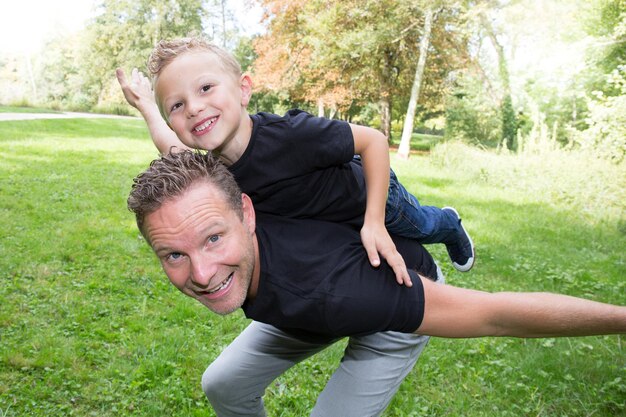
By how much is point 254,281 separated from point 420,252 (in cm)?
92

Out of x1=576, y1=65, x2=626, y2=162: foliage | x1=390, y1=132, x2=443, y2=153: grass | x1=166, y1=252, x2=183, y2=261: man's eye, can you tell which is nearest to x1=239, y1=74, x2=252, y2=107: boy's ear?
x1=166, y1=252, x2=183, y2=261: man's eye

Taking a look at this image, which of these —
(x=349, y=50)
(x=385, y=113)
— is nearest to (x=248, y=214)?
(x=349, y=50)

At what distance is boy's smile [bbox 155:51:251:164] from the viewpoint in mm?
2451

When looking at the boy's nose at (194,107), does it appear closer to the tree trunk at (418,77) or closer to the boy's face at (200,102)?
the boy's face at (200,102)

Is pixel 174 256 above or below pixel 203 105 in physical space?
below

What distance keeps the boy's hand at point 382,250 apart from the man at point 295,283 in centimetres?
3

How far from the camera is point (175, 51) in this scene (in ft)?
8.12

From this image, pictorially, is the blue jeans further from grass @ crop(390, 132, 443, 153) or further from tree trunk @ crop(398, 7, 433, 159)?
grass @ crop(390, 132, 443, 153)

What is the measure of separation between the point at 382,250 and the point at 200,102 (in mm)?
1110

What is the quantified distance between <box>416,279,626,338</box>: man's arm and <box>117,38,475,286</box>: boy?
468 mm

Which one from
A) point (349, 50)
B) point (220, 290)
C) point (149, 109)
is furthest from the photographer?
point (349, 50)

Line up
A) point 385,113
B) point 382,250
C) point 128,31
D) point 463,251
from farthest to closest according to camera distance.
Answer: point 128,31
point 385,113
point 463,251
point 382,250

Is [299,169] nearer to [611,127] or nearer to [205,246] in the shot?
[205,246]

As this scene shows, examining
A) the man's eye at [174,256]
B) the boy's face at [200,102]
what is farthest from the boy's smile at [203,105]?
the man's eye at [174,256]
